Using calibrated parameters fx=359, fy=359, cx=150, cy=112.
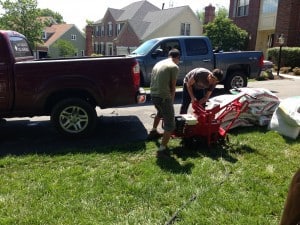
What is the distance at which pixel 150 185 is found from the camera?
449cm

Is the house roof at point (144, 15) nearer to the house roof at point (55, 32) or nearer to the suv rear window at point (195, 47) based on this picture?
the house roof at point (55, 32)

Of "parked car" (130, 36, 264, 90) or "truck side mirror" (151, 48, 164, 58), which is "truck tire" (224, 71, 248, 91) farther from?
"truck side mirror" (151, 48, 164, 58)

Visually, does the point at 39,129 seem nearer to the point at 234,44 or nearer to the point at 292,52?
the point at 292,52

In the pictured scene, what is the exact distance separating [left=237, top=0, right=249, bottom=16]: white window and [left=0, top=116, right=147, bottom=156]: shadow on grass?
23.5m

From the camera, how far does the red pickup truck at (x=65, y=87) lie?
6219 millimetres

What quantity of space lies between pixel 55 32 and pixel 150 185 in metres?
57.8

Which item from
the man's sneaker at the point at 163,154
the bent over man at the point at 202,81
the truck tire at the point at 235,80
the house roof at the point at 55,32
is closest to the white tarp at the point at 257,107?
the bent over man at the point at 202,81

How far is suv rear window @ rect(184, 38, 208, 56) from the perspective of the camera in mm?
11359

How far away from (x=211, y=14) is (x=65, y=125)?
3536 cm

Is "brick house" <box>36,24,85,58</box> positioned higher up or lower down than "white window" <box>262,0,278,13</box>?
lower down

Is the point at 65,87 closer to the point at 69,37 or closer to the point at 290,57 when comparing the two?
the point at 290,57

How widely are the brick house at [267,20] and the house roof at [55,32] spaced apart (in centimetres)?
3350

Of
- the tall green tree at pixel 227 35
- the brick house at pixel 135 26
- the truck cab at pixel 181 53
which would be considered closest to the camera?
the truck cab at pixel 181 53

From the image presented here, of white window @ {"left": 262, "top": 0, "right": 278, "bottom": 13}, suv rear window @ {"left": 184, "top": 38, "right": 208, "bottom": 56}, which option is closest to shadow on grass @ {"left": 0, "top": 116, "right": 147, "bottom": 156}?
suv rear window @ {"left": 184, "top": 38, "right": 208, "bottom": 56}
